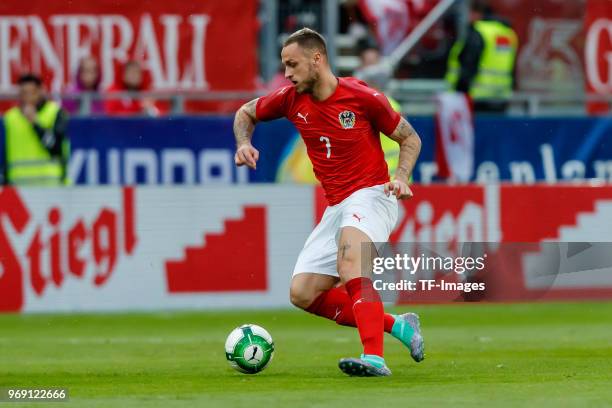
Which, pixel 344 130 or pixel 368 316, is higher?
pixel 344 130

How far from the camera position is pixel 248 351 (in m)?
9.76

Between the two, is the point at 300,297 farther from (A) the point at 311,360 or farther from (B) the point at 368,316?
(A) the point at 311,360

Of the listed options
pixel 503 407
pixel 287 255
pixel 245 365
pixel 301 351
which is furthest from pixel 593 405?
pixel 287 255

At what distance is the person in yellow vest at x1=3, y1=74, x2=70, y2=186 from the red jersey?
752cm

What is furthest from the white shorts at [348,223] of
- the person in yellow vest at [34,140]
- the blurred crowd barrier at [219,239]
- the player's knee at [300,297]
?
the person in yellow vest at [34,140]

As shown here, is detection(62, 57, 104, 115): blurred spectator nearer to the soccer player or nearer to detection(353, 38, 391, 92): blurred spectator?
detection(353, 38, 391, 92): blurred spectator

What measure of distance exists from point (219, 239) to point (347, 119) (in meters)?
6.09

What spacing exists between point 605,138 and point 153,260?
6.20 m

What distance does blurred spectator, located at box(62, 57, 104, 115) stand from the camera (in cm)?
1841

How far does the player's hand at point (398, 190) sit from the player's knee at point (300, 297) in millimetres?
1057

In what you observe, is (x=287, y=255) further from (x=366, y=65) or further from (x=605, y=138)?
(x=605, y=138)

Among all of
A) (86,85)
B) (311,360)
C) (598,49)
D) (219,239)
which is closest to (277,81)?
(86,85)

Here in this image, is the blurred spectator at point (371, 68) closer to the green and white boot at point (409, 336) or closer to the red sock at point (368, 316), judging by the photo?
the green and white boot at point (409, 336)

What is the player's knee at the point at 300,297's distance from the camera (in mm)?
9891
